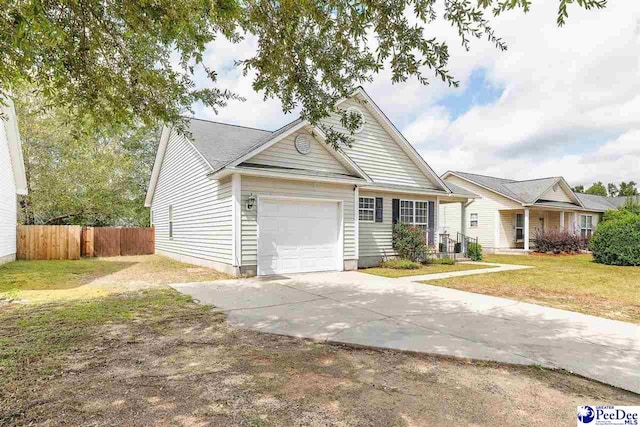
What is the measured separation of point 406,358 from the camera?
3.97 metres

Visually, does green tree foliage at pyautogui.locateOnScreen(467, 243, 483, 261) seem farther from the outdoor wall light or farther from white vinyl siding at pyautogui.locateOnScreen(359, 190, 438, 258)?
the outdoor wall light

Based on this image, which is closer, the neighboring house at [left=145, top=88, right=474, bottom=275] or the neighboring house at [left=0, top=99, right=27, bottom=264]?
the neighboring house at [left=145, top=88, right=474, bottom=275]

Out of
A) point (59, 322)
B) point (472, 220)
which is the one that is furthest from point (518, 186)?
point (59, 322)

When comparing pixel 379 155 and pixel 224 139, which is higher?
pixel 224 139

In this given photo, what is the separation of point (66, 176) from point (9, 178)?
7653mm

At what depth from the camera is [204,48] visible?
4.73 meters

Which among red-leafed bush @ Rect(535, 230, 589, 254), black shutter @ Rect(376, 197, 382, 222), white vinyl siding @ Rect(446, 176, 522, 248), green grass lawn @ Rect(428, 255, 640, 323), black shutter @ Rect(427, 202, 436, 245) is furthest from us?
white vinyl siding @ Rect(446, 176, 522, 248)

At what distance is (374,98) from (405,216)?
16.9 ft

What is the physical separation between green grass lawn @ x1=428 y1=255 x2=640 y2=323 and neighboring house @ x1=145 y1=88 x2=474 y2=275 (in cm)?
385

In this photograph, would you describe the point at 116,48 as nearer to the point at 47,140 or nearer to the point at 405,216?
the point at 405,216

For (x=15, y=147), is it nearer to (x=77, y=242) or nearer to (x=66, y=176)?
(x=77, y=242)

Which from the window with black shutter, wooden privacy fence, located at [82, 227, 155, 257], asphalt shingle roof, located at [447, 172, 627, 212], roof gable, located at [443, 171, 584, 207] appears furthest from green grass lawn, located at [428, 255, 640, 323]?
wooden privacy fence, located at [82, 227, 155, 257]

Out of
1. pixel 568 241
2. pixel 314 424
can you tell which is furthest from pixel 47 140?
pixel 568 241

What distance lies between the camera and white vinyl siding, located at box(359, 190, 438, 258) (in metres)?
13.1
